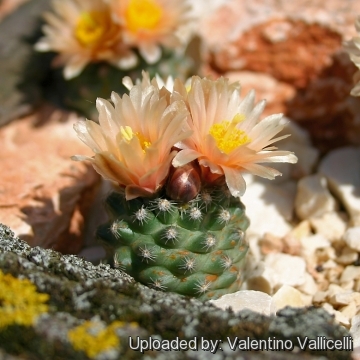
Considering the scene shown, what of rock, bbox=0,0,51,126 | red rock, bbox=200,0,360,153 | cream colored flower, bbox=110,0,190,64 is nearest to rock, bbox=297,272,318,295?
red rock, bbox=200,0,360,153

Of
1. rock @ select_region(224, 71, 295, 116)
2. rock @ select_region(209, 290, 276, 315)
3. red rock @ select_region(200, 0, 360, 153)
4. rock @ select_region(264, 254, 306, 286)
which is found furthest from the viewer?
rock @ select_region(224, 71, 295, 116)

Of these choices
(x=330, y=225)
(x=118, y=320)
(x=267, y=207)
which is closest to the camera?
(x=118, y=320)

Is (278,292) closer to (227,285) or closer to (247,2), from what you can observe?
(227,285)

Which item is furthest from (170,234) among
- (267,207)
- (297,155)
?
(297,155)

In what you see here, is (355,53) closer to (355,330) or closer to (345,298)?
(345,298)

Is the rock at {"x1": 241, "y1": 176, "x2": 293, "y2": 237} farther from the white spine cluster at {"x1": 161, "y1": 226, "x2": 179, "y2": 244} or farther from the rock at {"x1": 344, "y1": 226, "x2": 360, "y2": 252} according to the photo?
the white spine cluster at {"x1": 161, "y1": 226, "x2": 179, "y2": 244}

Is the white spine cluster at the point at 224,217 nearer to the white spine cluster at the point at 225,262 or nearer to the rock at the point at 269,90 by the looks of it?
the white spine cluster at the point at 225,262

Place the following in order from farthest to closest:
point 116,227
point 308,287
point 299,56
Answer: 1. point 299,56
2. point 308,287
3. point 116,227
